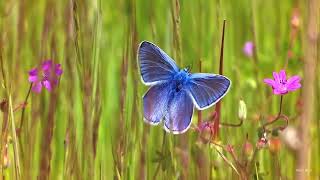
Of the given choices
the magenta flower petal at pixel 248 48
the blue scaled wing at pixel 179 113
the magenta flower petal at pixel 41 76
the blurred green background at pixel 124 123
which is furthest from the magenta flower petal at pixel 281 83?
the magenta flower petal at pixel 248 48

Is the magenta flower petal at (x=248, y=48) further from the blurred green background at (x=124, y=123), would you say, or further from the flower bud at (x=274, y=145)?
the flower bud at (x=274, y=145)

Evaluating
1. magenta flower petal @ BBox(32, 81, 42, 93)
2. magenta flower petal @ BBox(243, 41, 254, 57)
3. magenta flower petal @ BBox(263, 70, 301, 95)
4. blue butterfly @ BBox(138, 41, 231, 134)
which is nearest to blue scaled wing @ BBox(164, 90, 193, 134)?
blue butterfly @ BBox(138, 41, 231, 134)

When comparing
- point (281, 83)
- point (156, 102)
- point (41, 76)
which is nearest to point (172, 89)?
point (156, 102)

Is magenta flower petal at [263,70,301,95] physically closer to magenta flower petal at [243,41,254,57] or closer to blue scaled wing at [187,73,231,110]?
blue scaled wing at [187,73,231,110]

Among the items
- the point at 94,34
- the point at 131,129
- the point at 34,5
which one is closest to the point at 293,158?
the point at 131,129

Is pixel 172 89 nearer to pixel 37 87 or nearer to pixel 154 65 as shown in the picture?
pixel 154 65
